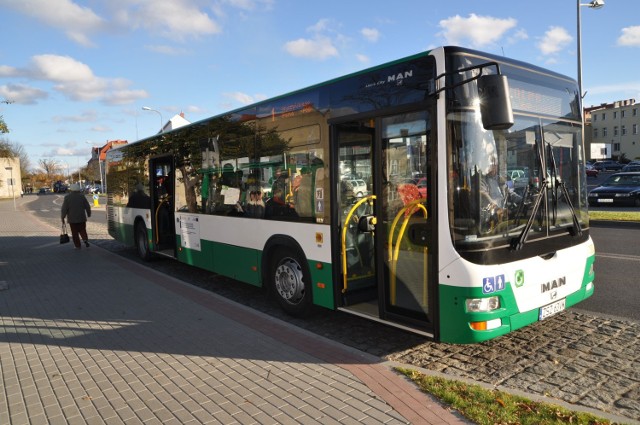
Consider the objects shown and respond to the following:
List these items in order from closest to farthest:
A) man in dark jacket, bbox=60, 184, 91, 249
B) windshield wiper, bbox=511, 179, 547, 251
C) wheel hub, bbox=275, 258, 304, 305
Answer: windshield wiper, bbox=511, 179, 547, 251 → wheel hub, bbox=275, 258, 304, 305 → man in dark jacket, bbox=60, 184, 91, 249

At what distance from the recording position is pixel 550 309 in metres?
4.62

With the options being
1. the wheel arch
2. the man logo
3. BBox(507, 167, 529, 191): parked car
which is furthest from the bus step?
BBox(507, 167, 529, 191): parked car

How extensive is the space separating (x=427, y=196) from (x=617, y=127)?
107m

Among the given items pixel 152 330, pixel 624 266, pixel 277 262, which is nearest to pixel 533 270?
pixel 277 262

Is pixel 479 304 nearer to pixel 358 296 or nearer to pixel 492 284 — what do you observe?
pixel 492 284

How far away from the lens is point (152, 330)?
19.3 feet

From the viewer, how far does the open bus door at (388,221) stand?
4508 millimetres

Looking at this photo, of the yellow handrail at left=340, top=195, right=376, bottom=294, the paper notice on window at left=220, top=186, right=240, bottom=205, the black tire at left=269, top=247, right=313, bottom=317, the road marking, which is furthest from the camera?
the road marking

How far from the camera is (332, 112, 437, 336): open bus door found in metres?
4.51

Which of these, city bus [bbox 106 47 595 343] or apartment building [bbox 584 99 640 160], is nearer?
city bus [bbox 106 47 595 343]

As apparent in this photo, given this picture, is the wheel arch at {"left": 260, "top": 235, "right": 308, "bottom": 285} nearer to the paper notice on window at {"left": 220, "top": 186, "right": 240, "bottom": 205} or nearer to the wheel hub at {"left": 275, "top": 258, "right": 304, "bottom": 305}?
the wheel hub at {"left": 275, "top": 258, "right": 304, "bottom": 305}

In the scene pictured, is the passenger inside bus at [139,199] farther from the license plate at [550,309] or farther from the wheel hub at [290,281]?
the license plate at [550,309]

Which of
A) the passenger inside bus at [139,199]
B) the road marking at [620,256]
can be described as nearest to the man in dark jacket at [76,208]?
the passenger inside bus at [139,199]

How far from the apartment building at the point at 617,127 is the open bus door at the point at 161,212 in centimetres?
8941
